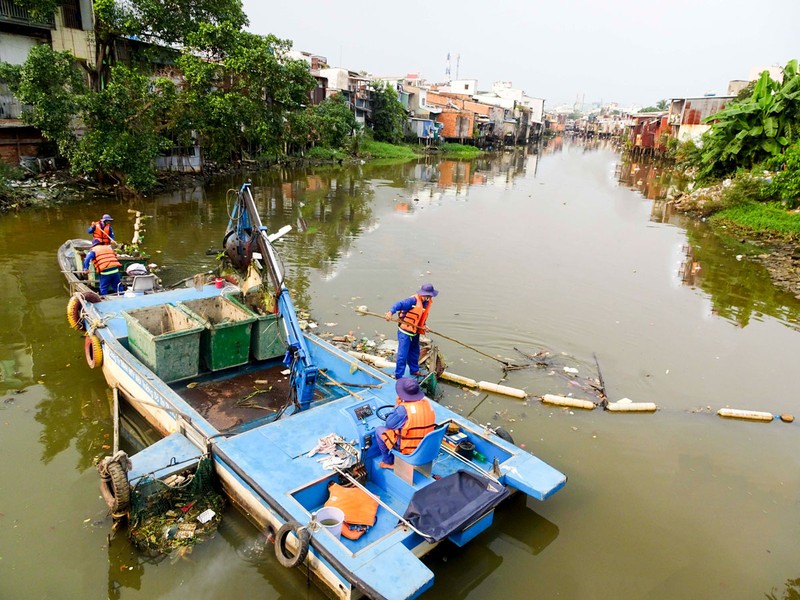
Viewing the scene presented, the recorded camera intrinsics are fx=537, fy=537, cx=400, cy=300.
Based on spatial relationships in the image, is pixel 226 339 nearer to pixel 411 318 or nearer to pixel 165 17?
pixel 411 318

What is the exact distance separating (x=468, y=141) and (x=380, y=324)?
5976 cm

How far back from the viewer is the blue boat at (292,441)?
472cm

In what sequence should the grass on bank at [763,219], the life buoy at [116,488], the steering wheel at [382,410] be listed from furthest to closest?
the grass on bank at [763,219] → the steering wheel at [382,410] → the life buoy at [116,488]

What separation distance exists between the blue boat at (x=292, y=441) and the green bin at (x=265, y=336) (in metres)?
0.03

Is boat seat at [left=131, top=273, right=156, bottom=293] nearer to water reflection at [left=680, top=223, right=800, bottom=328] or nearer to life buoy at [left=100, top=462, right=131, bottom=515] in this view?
life buoy at [left=100, top=462, right=131, bottom=515]

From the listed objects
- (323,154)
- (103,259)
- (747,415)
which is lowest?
(747,415)

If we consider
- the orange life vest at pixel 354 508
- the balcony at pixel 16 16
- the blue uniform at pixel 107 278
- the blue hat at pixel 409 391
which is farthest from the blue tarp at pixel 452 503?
the balcony at pixel 16 16

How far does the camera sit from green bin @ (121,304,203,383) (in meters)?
7.16

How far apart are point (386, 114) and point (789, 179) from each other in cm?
3537

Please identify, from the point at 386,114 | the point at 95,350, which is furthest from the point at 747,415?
the point at 386,114

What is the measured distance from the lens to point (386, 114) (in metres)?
49.9

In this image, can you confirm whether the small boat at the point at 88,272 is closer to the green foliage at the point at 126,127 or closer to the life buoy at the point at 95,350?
the life buoy at the point at 95,350

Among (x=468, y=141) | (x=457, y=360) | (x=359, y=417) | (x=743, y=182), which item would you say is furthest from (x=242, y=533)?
(x=468, y=141)

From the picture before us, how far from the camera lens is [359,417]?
6.26m
